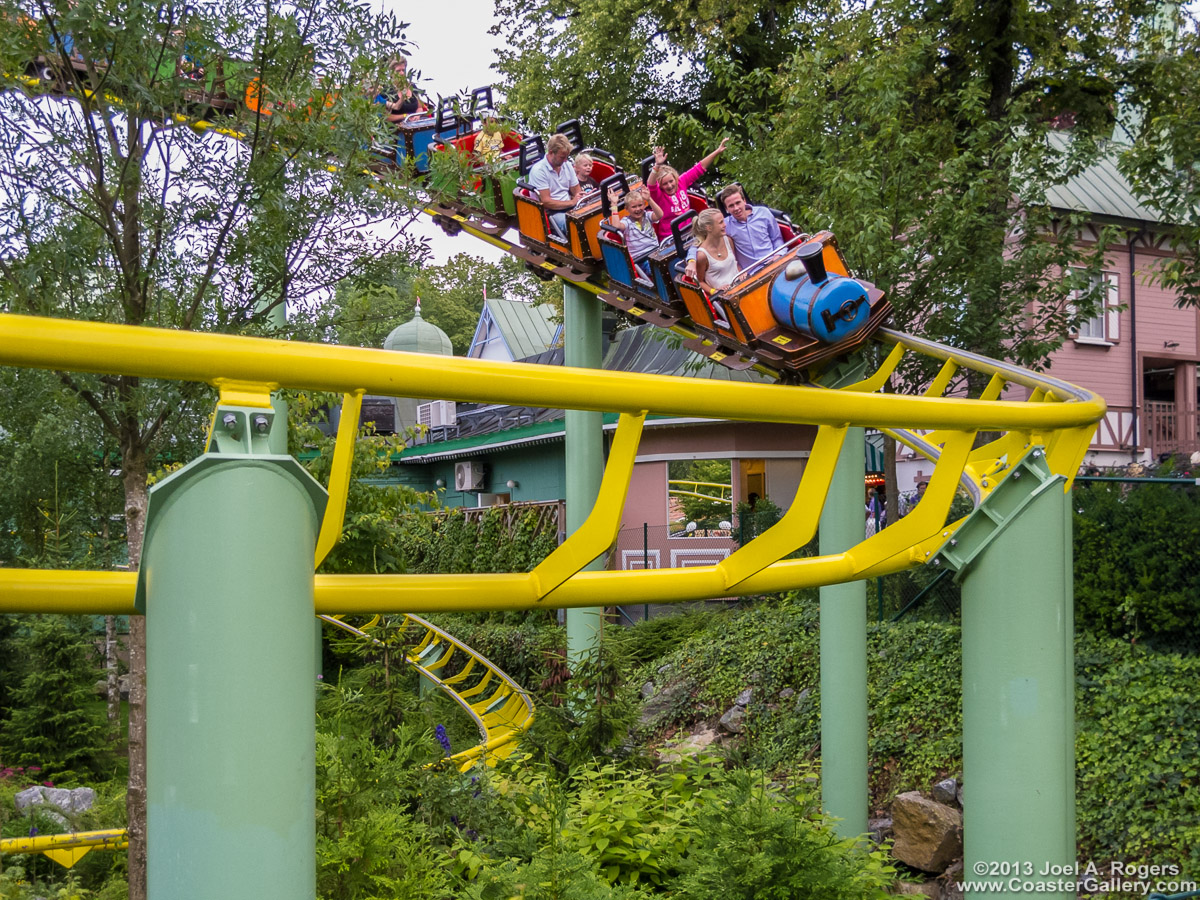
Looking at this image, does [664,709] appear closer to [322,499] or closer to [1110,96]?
[322,499]

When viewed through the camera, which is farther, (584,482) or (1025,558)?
(584,482)

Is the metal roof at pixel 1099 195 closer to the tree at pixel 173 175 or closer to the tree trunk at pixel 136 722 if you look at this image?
the tree at pixel 173 175

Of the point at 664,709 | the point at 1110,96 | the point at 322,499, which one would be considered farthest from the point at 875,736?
the point at 1110,96

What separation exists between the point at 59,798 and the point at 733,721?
202 inches

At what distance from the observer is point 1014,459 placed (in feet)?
7.95

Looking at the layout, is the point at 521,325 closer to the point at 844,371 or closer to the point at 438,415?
the point at 438,415

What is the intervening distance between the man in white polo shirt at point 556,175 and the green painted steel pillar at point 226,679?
6.48m

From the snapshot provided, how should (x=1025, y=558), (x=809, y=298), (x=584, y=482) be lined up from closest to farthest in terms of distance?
(x=1025, y=558), (x=809, y=298), (x=584, y=482)

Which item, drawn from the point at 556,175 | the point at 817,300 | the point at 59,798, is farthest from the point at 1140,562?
the point at 59,798

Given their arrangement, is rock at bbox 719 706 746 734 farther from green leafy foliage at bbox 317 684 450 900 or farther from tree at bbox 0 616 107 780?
tree at bbox 0 616 107 780

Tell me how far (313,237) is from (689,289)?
3.12m

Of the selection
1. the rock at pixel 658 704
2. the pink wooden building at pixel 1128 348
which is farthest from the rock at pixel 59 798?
the pink wooden building at pixel 1128 348

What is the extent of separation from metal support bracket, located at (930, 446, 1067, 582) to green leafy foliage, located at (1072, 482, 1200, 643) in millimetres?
4864

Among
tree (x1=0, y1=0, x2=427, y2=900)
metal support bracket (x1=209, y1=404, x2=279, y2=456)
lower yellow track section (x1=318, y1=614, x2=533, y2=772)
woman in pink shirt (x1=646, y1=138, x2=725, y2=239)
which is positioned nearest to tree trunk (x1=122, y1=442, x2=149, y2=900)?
tree (x1=0, y1=0, x2=427, y2=900)
